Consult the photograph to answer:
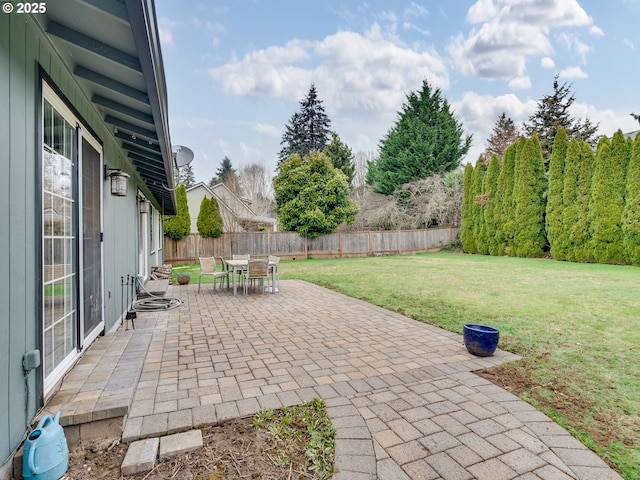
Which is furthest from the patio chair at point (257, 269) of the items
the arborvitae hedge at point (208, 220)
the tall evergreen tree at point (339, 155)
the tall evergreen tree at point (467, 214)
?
the tall evergreen tree at point (339, 155)

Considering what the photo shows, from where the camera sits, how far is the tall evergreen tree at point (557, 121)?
22.2 m

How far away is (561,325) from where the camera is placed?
183 inches

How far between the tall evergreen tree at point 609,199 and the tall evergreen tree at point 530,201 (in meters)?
2.57

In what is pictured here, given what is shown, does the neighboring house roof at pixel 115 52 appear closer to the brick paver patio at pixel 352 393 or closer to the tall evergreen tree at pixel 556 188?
the brick paver patio at pixel 352 393

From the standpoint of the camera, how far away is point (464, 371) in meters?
3.17

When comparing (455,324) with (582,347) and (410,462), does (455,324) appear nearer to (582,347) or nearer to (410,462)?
(582,347)

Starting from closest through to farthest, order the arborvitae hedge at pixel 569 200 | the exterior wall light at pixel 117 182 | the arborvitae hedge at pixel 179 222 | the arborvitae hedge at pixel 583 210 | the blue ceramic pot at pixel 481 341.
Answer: the blue ceramic pot at pixel 481 341 < the exterior wall light at pixel 117 182 < the arborvitae hedge at pixel 583 210 < the arborvitae hedge at pixel 569 200 < the arborvitae hedge at pixel 179 222

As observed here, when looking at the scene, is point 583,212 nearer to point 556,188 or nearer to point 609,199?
point 609,199

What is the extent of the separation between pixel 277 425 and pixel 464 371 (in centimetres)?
191

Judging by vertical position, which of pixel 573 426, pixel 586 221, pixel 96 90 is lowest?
pixel 573 426

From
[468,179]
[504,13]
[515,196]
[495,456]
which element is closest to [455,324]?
[495,456]

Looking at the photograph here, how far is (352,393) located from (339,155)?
27.3 meters

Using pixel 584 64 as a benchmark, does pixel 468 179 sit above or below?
below

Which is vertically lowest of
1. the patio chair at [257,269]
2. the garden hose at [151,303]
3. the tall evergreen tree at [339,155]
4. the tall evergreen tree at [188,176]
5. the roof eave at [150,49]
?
the garden hose at [151,303]
